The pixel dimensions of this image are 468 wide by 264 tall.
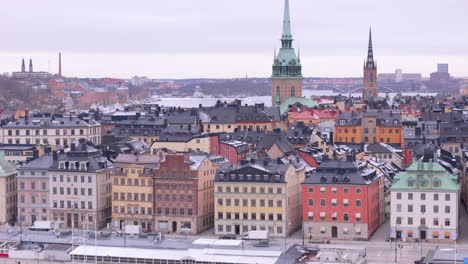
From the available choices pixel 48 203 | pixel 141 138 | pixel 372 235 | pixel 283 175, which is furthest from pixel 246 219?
pixel 141 138

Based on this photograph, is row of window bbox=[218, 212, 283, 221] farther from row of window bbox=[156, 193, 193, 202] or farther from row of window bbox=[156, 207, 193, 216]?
row of window bbox=[156, 193, 193, 202]

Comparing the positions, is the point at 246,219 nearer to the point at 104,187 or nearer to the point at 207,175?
the point at 207,175

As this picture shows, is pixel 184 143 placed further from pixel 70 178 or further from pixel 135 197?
pixel 135 197

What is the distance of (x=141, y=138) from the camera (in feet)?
463

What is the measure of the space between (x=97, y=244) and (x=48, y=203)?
16612 millimetres

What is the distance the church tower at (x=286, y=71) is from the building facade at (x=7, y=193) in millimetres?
101336

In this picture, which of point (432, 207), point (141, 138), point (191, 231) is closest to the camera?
point (432, 207)

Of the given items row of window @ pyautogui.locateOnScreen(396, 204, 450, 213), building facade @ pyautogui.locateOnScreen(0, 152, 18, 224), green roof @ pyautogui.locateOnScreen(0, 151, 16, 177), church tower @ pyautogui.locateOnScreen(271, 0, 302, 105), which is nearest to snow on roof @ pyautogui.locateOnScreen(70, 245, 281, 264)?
row of window @ pyautogui.locateOnScreen(396, 204, 450, 213)

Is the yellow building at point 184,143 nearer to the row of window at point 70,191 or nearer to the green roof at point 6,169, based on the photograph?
the green roof at point 6,169

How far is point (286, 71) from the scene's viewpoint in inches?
7781

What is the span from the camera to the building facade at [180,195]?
91.0m

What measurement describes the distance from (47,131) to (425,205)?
6340cm

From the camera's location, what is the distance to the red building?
285 feet

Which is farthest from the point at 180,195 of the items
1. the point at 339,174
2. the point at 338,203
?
the point at 339,174
